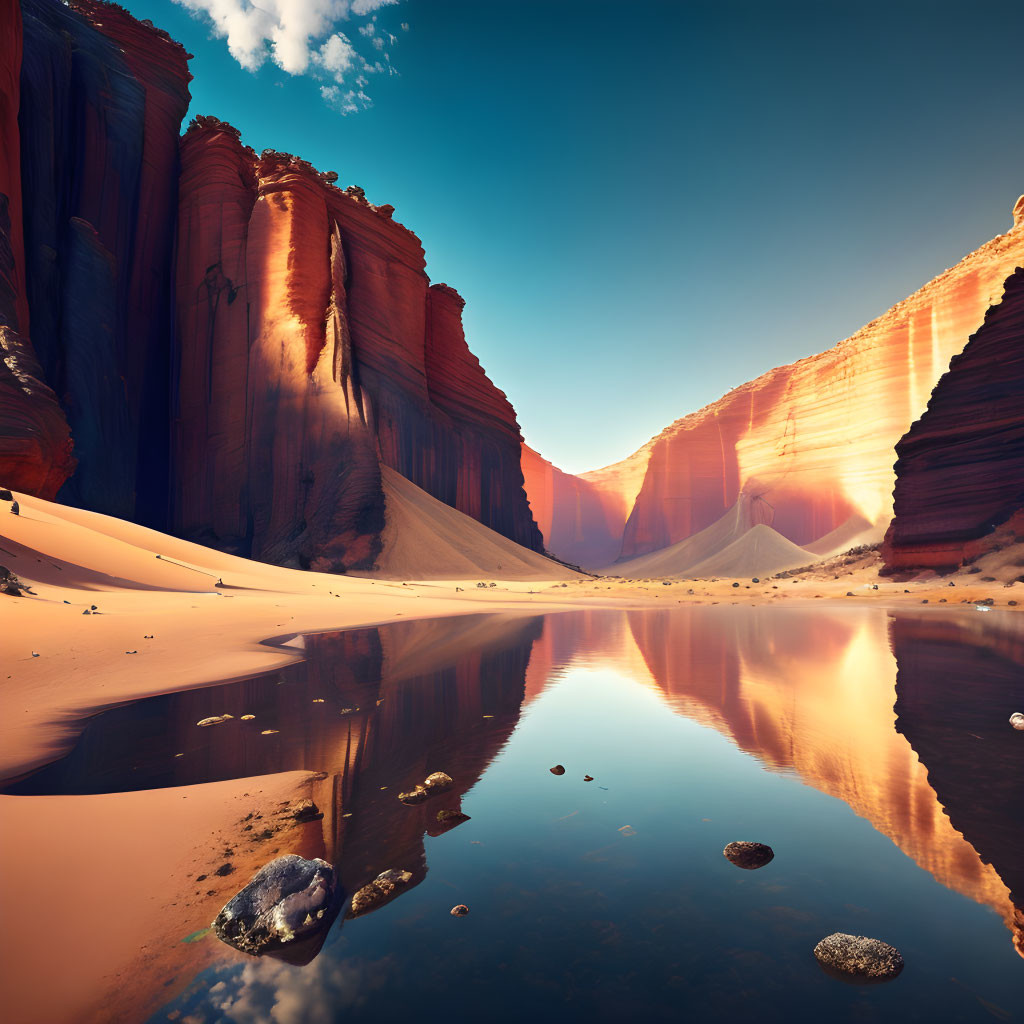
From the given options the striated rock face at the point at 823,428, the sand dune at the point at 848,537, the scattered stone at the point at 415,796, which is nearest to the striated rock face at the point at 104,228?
the scattered stone at the point at 415,796

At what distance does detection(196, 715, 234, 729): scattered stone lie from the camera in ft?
17.9

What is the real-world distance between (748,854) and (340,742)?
3.41 meters

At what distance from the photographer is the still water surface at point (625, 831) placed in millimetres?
2230

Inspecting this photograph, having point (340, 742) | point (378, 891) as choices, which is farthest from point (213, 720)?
point (378, 891)

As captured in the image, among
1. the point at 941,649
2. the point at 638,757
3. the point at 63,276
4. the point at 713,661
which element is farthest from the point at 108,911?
the point at 63,276

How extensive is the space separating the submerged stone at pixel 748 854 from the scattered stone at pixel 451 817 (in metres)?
1.61

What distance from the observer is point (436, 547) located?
32125 millimetres

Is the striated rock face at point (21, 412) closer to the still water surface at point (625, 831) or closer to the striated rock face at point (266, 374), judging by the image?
the striated rock face at point (266, 374)

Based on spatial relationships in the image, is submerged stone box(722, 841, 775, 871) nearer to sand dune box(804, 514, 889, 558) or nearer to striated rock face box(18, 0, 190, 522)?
striated rock face box(18, 0, 190, 522)

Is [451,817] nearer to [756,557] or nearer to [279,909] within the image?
[279,909]

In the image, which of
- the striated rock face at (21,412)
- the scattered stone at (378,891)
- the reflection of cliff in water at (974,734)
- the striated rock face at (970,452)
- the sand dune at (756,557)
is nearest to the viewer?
the scattered stone at (378,891)

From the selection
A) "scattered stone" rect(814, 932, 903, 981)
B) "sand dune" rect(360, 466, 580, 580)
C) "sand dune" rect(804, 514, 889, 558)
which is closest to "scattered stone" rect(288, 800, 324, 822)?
"scattered stone" rect(814, 932, 903, 981)

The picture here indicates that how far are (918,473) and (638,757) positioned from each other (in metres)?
26.2

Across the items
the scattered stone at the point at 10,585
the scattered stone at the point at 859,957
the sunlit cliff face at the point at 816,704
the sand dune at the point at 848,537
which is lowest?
the sunlit cliff face at the point at 816,704
